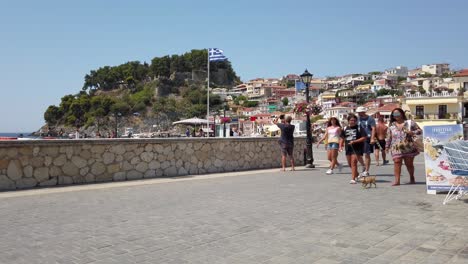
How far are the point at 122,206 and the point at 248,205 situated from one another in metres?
1.97

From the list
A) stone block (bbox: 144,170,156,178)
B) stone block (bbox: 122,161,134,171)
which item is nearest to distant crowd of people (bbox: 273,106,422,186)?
stone block (bbox: 144,170,156,178)

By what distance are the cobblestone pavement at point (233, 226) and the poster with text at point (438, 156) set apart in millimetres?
321

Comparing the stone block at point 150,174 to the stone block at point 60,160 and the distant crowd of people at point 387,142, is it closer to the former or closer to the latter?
the stone block at point 60,160

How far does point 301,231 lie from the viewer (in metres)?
4.80

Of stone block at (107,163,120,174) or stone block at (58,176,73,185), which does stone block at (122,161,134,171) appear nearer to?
stone block at (107,163,120,174)

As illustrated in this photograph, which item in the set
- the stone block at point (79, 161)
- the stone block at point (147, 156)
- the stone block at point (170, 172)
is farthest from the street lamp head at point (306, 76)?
the stone block at point (79, 161)

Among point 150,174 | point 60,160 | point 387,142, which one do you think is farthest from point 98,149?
point 387,142

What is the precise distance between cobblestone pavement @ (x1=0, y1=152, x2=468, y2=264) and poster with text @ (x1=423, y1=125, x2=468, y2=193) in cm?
32

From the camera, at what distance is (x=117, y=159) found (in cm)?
988

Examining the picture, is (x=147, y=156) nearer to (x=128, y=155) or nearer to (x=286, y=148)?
(x=128, y=155)

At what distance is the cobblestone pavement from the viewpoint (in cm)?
Answer: 391

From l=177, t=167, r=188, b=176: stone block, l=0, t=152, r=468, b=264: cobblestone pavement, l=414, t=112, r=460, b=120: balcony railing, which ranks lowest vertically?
l=0, t=152, r=468, b=264: cobblestone pavement

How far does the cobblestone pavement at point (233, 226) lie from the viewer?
3.91m

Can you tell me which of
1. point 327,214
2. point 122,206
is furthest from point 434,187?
point 122,206
